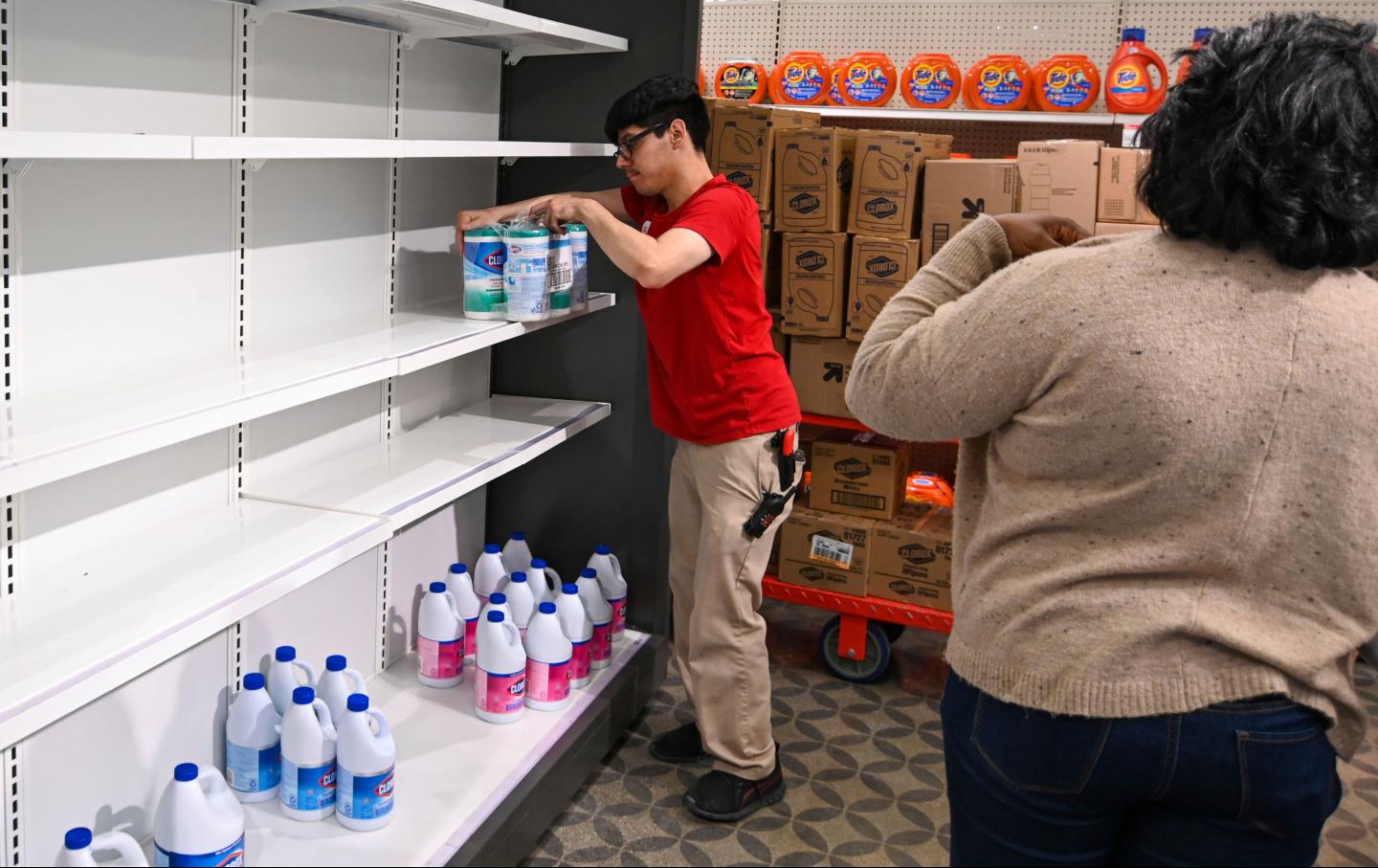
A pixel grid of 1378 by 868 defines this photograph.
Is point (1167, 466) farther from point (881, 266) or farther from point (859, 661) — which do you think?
point (859, 661)

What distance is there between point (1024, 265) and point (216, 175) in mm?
1733

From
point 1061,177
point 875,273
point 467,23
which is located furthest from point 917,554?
point 467,23

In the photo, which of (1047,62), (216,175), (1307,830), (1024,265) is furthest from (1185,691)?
(1047,62)

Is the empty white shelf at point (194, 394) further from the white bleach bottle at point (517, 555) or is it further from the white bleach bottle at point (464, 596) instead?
the white bleach bottle at point (517, 555)

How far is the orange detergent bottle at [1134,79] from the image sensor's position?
4.31m

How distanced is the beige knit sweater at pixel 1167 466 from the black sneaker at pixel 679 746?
1.95 metres

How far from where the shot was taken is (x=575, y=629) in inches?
123

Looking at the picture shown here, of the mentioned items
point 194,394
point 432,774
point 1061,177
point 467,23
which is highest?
point 467,23

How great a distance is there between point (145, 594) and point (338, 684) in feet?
1.70

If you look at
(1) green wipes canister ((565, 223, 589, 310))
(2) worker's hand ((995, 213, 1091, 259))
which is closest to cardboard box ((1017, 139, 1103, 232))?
(1) green wipes canister ((565, 223, 589, 310))

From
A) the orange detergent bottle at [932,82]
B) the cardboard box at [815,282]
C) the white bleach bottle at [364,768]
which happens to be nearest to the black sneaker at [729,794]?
the white bleach bottle at [364,768]

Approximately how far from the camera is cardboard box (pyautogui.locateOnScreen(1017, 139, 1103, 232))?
3707mm

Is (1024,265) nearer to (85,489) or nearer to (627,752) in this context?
(85,489)

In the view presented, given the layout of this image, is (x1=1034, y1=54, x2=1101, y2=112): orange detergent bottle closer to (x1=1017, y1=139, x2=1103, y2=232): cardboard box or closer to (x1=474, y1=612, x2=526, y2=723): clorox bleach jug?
(x1=1017, y1=139, x2=1103, y2=232): cardboard box
